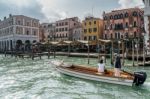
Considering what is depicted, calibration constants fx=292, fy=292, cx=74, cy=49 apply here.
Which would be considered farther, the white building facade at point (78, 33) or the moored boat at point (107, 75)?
the white building facade at point (78, 33)

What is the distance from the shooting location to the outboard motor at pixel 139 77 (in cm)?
1814

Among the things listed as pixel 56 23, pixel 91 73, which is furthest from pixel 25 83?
pixel 56 23

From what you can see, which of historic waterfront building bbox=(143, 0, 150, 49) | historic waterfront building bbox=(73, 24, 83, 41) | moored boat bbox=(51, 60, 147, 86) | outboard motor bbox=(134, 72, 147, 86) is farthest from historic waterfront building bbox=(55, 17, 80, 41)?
outboard motor bbox=(134, 72, 147, 86)

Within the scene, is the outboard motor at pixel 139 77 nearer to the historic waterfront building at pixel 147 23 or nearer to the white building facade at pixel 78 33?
the historic waterfront building at pixel 147 23

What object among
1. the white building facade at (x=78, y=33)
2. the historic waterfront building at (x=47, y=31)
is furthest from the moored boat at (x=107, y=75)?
the historic waterfront building at (x=47, y=31)

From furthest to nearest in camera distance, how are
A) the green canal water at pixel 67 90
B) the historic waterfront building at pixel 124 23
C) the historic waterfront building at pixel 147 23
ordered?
the historic waterfront building at pixel 124 23 → the historic waterfront building at pixel 147 23 → the green canal water at pixel 67 90

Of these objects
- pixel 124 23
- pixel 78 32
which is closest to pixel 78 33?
pixel 78 32

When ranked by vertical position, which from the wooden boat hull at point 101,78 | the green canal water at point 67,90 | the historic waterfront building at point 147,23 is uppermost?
the historic waterfront building at point 147,23

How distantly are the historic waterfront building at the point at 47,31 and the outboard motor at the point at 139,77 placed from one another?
67.6m

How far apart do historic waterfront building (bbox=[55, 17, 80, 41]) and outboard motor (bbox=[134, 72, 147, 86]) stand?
62391 millimetres

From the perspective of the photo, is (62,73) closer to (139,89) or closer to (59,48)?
(139,89)

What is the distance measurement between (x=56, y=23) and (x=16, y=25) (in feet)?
48.3

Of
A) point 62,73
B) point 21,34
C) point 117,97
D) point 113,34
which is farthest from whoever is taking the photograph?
point 21,34

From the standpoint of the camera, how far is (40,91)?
17.7 m
